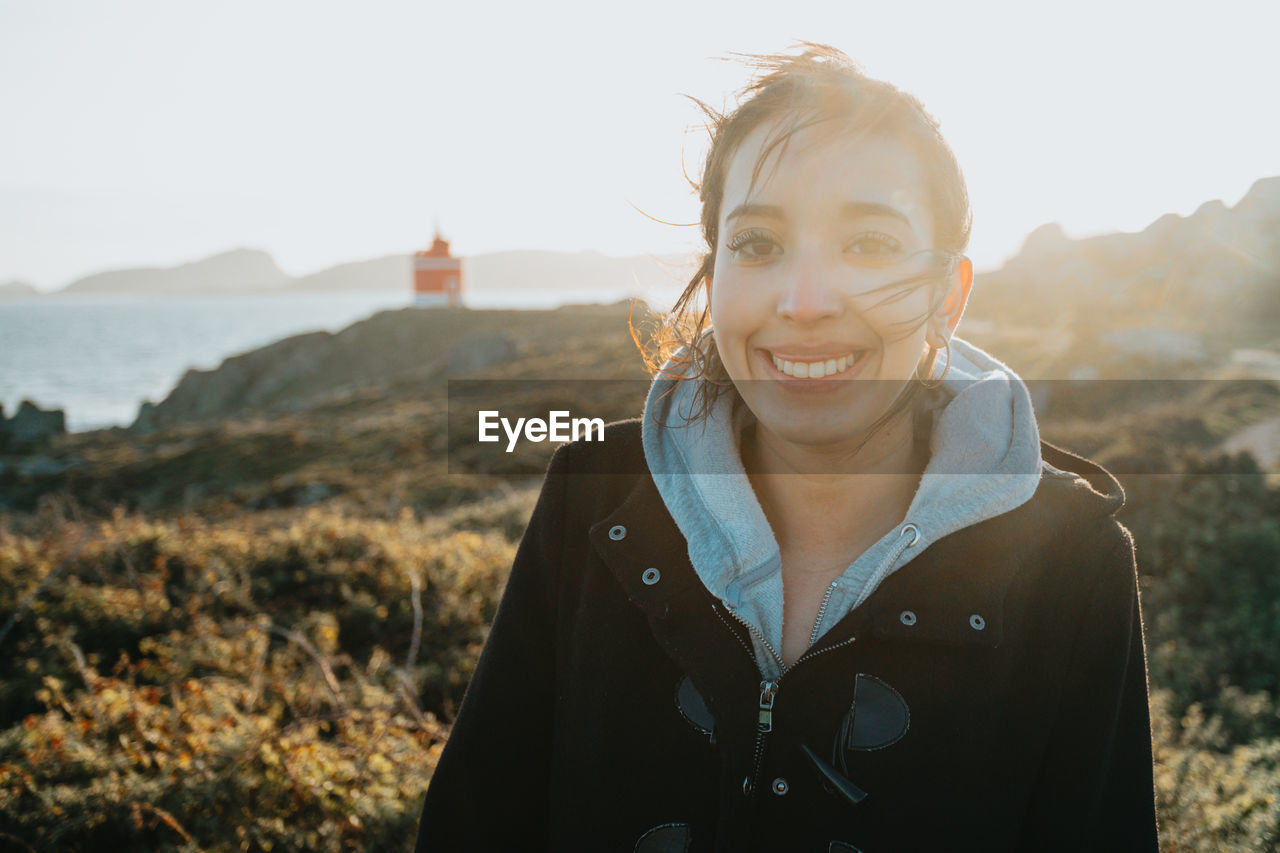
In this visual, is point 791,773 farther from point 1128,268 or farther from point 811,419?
point 1128,268

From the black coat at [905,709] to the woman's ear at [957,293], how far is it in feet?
A: 1.44

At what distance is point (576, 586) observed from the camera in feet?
6.34

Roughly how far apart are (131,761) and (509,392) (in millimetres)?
25345

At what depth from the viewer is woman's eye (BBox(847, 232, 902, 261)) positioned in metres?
1.61

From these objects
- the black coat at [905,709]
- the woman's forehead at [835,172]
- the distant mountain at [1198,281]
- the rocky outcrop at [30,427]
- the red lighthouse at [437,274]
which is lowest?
the rocky outcrop at [30,427]

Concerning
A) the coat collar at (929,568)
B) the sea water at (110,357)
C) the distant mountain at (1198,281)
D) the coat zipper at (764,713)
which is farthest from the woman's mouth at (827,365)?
the sea water at (110,357)

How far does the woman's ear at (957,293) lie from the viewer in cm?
178

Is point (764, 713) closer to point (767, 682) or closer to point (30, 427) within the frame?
point (767, 682)

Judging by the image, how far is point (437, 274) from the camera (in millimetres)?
59469

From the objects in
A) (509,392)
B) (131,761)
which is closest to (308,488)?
(509,392)

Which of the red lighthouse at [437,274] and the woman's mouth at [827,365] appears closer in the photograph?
the woman's mouth at [827,365]

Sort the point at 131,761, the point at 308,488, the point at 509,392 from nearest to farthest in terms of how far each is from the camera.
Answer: the point at 131,761 → the point at 308,488 → the point at 509,392

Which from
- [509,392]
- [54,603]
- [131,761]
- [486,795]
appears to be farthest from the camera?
[509,392]

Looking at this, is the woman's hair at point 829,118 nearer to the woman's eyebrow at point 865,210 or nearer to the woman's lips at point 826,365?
the woman's eyebrow at point 865,210
